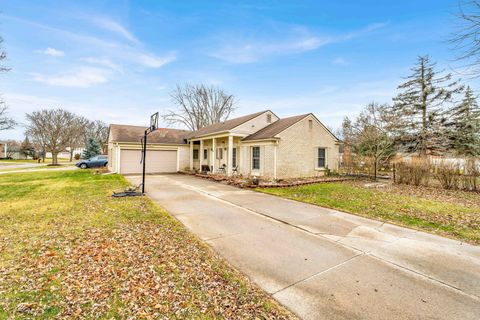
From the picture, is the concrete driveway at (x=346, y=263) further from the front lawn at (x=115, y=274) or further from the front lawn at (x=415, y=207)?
the front lawn at (x=415, y=207)

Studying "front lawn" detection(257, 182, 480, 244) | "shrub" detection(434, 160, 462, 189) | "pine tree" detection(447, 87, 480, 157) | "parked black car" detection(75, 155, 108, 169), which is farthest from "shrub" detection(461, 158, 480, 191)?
"parked black car" detection(75, 155, 108, 169)

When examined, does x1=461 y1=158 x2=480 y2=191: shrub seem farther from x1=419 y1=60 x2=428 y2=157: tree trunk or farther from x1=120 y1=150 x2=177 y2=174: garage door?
x1=120 y1=150 x2=177 y2=174: garage door

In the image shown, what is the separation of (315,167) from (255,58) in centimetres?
1036

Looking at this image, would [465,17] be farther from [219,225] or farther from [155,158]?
[155,158]

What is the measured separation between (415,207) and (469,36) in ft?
18.7

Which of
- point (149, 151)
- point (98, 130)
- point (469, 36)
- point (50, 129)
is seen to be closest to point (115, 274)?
point (469, 36)

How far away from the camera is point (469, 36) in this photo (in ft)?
13.5

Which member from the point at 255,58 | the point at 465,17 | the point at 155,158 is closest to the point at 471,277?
the point at 465,17

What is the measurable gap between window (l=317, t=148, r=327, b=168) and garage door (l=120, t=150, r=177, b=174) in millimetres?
13327

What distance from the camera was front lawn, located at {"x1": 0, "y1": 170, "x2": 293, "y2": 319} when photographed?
2486mm

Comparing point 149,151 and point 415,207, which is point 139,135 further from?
point 415,207

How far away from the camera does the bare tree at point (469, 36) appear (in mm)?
3932

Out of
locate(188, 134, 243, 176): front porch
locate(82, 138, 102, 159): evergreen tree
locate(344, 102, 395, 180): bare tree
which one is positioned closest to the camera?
locate(344, 102, 395, 180): bare tree

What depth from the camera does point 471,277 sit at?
131 inches
